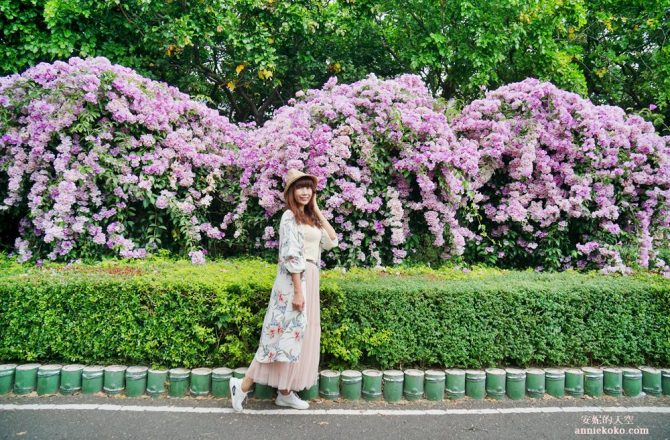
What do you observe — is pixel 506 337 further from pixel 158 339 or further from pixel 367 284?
pixel 158 339

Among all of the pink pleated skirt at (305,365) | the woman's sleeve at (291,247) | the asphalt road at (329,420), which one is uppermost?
the woman's sleeve at (291,247)

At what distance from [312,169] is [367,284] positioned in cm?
193

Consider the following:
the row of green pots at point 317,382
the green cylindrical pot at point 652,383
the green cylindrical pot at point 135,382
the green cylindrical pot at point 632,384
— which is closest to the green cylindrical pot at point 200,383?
the row of green pots at point 317,382

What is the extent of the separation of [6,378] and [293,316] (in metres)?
2.42

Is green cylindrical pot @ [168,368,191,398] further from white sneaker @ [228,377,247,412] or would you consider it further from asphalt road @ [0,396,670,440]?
white sneaker @ [228,377,247,412]

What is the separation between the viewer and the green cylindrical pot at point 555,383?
161 inches

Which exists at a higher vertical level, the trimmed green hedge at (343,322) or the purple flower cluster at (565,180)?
the purple flower cluster at (565,180)

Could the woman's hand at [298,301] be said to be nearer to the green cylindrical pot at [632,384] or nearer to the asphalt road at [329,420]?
the asphalt road at [329,420]

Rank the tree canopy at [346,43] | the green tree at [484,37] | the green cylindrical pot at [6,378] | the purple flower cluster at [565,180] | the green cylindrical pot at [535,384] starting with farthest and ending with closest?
the green tree at [484,37]
the tree canopy at [346,43]
the purple flower cluster at [565,180]
the green cylindrical pot at [535,384]
the green cylindrical pot at [6,378]

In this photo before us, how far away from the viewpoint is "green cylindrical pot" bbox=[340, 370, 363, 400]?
154 inches

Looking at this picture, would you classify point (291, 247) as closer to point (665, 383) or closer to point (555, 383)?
point (555, 383)

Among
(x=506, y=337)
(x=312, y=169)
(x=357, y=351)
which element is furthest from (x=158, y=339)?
(x=506, y=337)

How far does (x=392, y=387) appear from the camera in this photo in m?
3.91

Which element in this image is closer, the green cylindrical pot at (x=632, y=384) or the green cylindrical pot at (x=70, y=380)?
the green cylindrical pot at (x=70, y=380)
